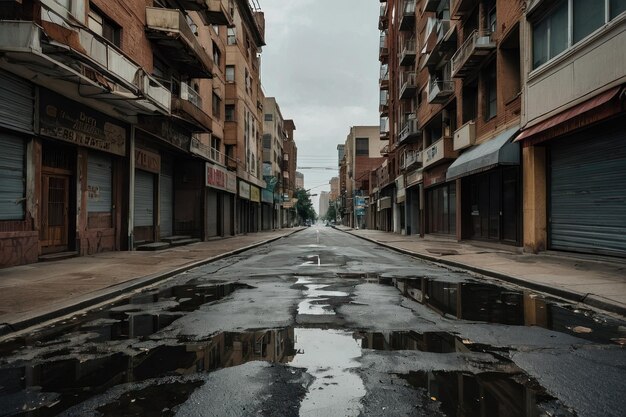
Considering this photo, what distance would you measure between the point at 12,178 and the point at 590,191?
15981 millimetres

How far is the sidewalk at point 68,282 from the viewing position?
20.7 feet

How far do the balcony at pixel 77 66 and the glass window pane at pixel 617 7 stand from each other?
13750 millimetres

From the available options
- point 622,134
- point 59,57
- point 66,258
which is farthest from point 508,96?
point 66,258

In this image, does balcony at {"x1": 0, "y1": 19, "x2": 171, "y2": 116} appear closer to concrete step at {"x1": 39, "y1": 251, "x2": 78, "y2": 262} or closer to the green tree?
concrete step at {"x1": 39, "y1": 251, "x2": 78, "y2": 262}

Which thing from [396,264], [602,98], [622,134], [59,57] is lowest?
[396,264]

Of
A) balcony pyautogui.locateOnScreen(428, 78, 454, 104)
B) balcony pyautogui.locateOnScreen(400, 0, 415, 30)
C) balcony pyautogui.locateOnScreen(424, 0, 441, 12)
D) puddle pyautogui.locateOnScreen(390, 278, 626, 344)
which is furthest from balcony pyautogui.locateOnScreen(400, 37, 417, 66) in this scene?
puddle pyautogui.locateOnScreen(390, 278, 626, 344)

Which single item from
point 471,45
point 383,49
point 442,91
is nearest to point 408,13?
point 442,91

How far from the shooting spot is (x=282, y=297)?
7648 millimetres

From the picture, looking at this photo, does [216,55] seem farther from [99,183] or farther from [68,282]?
[68,282]

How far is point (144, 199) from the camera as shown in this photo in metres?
20.3

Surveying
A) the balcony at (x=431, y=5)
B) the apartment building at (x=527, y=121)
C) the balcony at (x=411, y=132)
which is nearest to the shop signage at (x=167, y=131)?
the apartment building at (x=527, y=121)

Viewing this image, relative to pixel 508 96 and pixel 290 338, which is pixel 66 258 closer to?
pixel 290 338

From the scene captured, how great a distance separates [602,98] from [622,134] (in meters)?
1.29

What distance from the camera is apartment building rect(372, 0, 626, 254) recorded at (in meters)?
11.8
